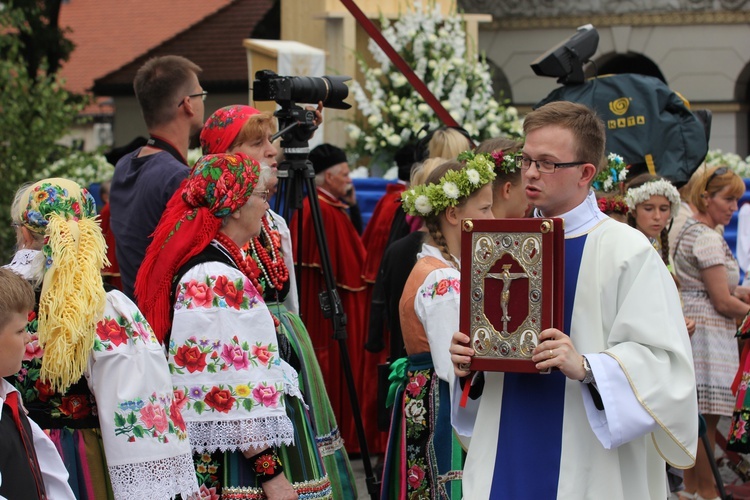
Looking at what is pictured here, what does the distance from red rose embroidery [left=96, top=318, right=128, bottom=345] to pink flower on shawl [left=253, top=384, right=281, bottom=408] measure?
501 mm

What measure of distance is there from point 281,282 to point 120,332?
994 mm

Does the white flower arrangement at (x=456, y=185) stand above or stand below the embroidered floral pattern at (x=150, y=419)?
above

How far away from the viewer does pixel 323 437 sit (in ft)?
14.4

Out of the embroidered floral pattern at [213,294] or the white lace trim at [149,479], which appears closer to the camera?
the white lace trim at [149,479]

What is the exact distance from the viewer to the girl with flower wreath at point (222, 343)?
11.8 ft

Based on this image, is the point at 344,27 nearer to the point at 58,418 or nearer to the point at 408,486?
the point at 408,486

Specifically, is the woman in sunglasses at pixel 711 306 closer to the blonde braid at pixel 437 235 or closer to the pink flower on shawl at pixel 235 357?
the blonde braid at pixel 437 235

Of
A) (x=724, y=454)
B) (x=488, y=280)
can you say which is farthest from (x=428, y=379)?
(x=724, y=454)

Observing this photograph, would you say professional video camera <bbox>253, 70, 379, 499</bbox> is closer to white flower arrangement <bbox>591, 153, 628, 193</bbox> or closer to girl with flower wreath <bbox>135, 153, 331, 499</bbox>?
girl with flower wreath <bbox>135, 153, 331, 499</bbox>

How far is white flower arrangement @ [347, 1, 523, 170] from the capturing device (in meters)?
8.98

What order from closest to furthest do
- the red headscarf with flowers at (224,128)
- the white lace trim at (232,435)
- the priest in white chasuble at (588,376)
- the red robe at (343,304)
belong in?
the priest in white chasuble at (588,376), the white lace trim at (232,435), the red headscarf with flowers at (224,128), the red robe at (343,304)

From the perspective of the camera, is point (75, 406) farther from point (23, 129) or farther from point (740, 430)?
point (23, 129)

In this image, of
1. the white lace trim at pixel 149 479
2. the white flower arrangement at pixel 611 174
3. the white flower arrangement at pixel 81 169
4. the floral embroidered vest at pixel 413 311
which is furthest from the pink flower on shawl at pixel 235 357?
the white flower arrangement at pixel 81 169

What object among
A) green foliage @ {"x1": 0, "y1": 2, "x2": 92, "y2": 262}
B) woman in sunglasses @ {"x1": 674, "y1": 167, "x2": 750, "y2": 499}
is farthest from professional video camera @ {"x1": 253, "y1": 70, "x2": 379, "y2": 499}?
green foliage @ {"x1": 0, "y1": 2, "x2": 92, "y2": 262}
